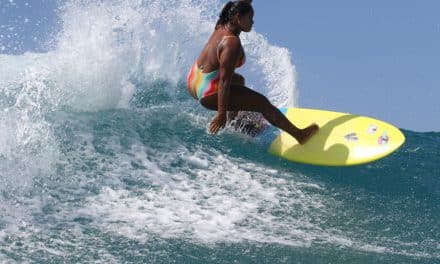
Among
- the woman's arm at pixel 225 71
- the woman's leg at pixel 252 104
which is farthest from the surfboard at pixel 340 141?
the woman's arm at pixel 225 71

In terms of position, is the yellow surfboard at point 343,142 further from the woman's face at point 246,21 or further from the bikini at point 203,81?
the woman's face at point 246,21

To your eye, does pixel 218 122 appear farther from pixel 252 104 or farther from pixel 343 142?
pixel 343 142

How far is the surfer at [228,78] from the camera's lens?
5.57 meters

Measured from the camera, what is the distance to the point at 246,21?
5.69m

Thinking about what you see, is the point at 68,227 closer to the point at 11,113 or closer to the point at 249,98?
the point at 11,113

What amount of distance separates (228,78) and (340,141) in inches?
60.0

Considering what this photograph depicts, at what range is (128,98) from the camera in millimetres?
8117

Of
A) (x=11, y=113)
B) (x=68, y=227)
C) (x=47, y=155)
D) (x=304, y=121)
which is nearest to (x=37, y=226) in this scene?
(x=68, y=227)

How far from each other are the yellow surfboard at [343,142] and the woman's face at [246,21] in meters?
1.48

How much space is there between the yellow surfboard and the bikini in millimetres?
1051

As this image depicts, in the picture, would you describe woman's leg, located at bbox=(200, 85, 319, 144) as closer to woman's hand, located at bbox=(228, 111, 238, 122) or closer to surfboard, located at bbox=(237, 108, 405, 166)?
surfboard, located at bbox=(237, 108, 405, 166)

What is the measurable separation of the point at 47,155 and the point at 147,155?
Result: 1.03 m

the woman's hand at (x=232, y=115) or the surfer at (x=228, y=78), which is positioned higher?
the surfer at (x=228, y=78)

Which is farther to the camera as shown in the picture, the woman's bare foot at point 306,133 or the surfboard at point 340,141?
the woman's bare foot at point 306,133
